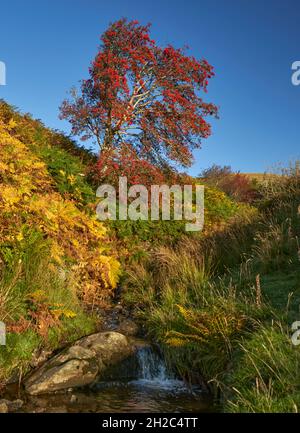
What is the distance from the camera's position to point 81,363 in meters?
6.84

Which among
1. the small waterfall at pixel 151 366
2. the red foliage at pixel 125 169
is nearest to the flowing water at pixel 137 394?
the small waterfall at pixel 151 366

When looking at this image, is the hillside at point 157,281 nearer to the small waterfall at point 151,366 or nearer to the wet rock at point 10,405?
the small waterfall at point 151,366

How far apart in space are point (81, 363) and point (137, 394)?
3.09 feet

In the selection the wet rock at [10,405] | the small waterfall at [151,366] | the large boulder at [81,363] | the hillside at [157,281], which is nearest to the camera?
the wet rock at [10,405]

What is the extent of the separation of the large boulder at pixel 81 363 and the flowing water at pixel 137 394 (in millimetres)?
140

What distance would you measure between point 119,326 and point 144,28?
9701 millimetres

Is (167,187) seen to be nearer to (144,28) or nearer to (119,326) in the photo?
(144,28)

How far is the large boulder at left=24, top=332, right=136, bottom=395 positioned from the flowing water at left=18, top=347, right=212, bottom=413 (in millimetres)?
140

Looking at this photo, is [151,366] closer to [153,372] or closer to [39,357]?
[153,372]

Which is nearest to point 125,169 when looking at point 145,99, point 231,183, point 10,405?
point 145,99

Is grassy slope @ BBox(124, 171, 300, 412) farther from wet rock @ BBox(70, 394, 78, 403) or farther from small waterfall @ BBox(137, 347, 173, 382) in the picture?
wet rock @ BBox(70, 394, 78, 403)

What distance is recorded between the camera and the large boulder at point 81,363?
643 centimetres

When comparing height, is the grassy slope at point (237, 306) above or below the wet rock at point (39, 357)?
above
